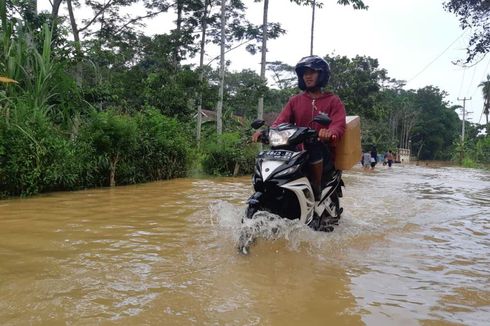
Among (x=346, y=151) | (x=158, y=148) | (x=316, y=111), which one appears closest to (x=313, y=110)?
(x=316, y=111)

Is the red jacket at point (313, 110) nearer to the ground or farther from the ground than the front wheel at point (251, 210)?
farther from the ground

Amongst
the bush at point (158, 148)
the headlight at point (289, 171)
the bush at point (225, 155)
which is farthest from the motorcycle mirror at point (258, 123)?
the bush at point (225, 155)

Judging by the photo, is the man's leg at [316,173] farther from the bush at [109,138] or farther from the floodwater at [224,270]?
the bush at [109,138]

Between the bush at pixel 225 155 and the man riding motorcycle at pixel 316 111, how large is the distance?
30.0 feet

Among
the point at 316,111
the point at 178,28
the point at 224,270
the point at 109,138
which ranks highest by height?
the point at 178,28

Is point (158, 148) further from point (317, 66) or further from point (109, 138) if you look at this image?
point (317, 66)

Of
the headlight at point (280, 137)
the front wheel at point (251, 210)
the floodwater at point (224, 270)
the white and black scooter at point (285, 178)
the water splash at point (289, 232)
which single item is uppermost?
the headlight at point (280, 137)

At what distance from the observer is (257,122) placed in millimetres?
4539

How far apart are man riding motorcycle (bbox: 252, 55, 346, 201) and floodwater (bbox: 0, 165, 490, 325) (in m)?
0.71

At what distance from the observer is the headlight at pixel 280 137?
4.02 metres

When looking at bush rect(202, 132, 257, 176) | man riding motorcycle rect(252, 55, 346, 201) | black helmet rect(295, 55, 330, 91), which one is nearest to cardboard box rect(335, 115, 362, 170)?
man riding motorcycle rect(252, 55, 346, 201)

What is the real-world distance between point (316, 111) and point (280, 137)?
768mm

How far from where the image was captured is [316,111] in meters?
4.61

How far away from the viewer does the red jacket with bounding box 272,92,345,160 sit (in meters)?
4.44
